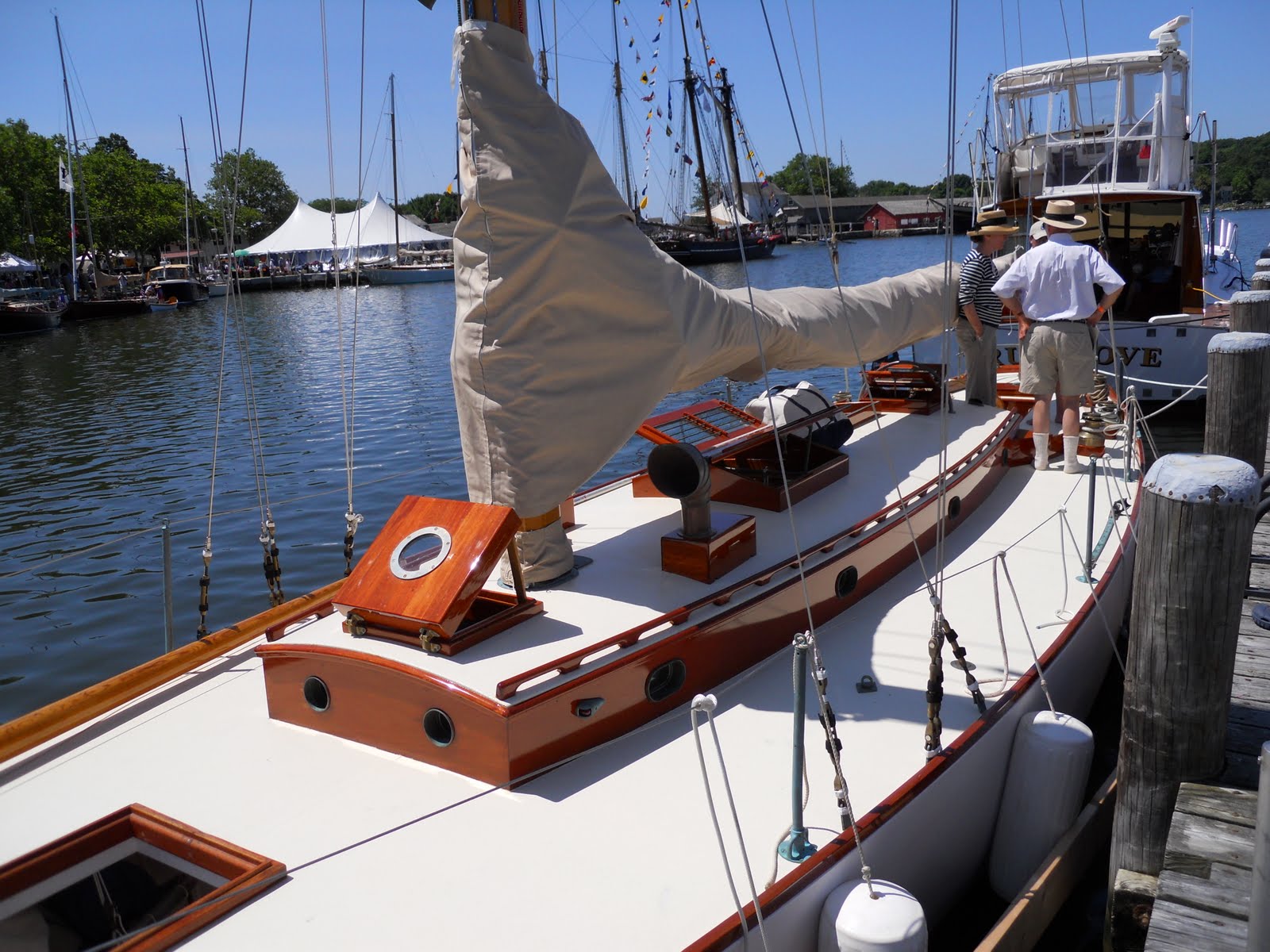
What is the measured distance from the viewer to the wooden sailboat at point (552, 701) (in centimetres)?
295

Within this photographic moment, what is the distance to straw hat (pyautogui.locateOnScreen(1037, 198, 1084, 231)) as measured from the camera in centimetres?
660

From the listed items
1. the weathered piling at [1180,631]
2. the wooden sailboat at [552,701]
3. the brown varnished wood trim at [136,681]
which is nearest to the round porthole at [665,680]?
the wooden sailboat at [552,701]

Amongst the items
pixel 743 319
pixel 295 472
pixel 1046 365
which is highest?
pixel 743 319

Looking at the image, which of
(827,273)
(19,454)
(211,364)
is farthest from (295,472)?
(827,273)

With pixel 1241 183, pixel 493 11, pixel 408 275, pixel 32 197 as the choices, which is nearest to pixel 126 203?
pixel 32 197

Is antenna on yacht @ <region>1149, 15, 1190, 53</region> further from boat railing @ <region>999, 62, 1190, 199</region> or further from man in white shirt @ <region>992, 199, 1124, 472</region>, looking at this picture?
man in white shirt @ <region>992, 199, 1124, 472</region>

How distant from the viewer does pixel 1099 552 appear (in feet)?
16.7

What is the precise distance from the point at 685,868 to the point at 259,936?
1.25 m

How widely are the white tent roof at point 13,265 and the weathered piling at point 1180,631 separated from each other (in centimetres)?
5345

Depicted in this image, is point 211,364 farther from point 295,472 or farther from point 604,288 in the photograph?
point 604,288

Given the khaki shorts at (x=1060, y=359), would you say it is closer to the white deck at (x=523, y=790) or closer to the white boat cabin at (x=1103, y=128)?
the white deck at (x=523, y=790)

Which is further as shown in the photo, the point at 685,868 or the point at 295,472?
the point at 295,472

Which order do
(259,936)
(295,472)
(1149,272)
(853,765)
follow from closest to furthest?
(259,936) → (853,765) → (295,472) → (1149,272)

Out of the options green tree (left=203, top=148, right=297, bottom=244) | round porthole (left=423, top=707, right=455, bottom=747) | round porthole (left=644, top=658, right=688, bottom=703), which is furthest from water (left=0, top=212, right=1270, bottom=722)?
green tree (left=203, top=148, right=297, bottom=244)
